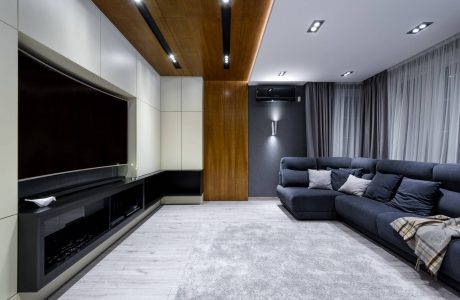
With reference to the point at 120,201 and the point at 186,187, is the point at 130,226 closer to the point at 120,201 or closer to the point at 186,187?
the point at 120,201

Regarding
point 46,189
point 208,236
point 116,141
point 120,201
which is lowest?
point 208,236

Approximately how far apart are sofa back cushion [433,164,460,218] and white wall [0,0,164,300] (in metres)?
3.79

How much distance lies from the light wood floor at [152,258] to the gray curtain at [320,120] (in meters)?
1.72

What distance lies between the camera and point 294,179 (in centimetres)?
443

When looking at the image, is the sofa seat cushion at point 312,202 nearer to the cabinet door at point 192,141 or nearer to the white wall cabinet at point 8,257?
the cabinet door at point 192,141

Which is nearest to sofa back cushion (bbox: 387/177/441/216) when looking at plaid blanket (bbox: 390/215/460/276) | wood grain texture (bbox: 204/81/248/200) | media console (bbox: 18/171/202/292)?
plaid blanket (bbox: 390/215/460/276)

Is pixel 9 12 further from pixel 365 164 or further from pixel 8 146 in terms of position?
pixel 365 164

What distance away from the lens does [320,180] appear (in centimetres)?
419

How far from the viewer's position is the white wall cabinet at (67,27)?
165 cm

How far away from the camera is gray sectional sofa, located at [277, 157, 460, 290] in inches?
90.0

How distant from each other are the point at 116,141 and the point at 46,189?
1.17 m

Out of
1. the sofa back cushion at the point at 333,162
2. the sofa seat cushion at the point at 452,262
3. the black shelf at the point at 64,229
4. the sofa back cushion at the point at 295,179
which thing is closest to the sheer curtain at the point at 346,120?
the sofa back cushion at the point at 333,162

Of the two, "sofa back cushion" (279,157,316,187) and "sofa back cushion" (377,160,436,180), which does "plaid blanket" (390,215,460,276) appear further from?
"sofa back cushion" (279,157,316,187)

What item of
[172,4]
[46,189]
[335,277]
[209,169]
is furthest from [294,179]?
[46,189]
